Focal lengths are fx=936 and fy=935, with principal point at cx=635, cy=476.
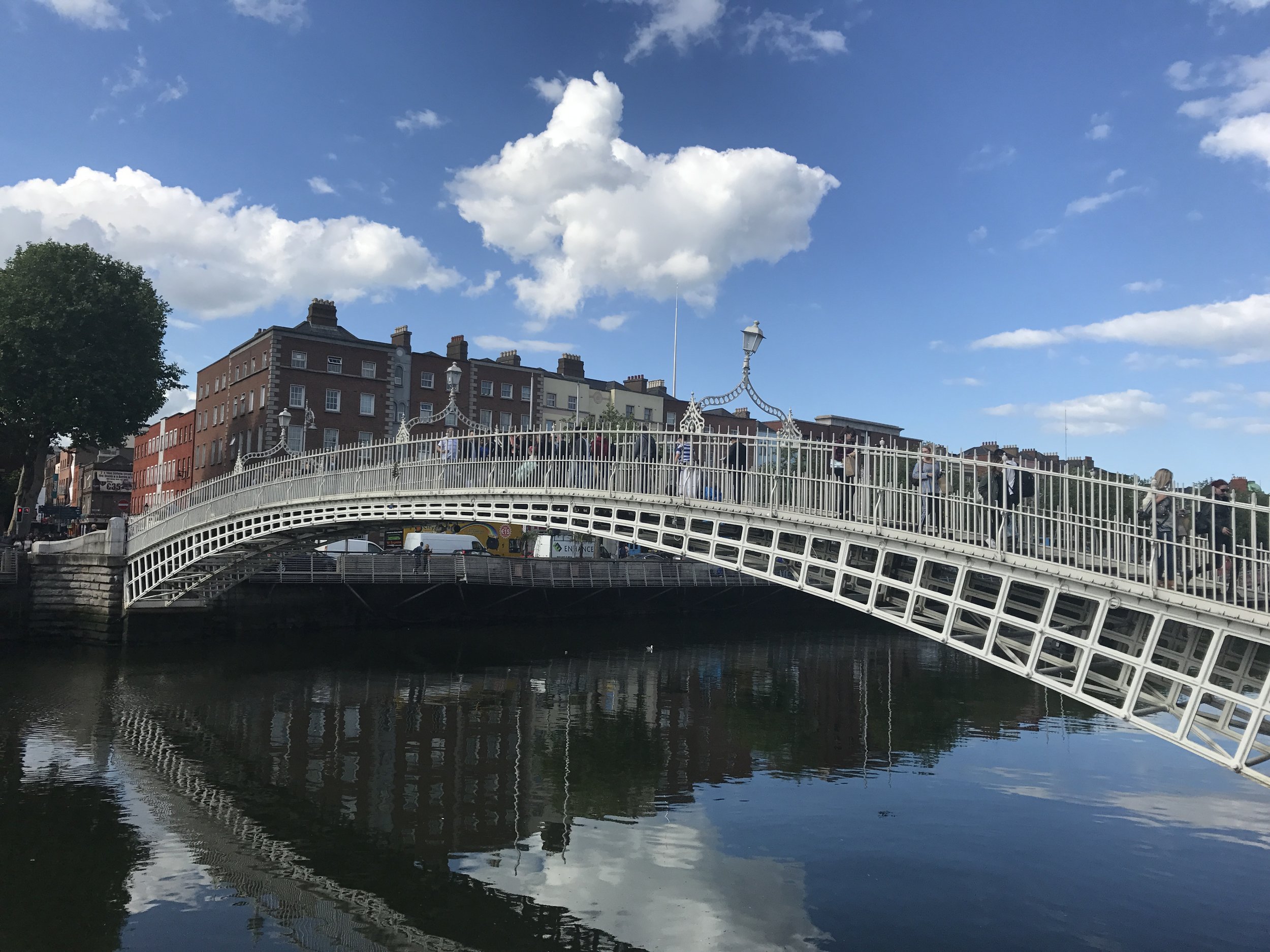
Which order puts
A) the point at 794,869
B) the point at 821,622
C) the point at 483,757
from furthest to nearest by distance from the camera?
the point at 821,622 → the point at 483,757 → the point at 794,869

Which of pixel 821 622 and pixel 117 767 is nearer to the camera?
pixel 117 767

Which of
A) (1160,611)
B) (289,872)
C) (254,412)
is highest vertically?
(254,412)

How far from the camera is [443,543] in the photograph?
150 ft

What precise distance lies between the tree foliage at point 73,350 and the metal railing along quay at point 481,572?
1625 centimetres

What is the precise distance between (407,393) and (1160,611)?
5316 centimetres

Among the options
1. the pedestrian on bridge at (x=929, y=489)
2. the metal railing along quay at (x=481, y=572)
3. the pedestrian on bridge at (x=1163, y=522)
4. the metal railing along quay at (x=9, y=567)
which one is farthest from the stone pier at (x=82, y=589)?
the pedestrian on bridge at (x=1163, y=522)

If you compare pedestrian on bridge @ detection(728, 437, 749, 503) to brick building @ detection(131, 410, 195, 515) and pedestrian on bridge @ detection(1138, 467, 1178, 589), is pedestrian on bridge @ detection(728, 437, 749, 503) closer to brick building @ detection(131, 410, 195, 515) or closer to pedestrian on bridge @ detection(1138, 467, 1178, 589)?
pedestrian on bridge @ detection(1138, 467, 1178, 589)

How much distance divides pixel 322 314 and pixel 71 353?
16.0 metres

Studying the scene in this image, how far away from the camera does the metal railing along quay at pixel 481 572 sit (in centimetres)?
3525

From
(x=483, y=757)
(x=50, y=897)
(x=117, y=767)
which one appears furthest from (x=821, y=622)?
(x=50, y=897)

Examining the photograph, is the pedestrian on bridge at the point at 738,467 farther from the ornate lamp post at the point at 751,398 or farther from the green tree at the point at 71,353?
the green tree at the point at 71,353

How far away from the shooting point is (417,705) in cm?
2306

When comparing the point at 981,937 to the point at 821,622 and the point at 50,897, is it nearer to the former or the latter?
the point at 50,897

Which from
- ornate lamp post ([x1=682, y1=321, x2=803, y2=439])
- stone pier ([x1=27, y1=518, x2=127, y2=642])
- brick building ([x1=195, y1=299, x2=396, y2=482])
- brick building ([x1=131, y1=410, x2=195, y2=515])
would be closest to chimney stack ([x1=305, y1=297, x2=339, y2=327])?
brick building ([x1=195, y1=299, x2=396, y2=482])
